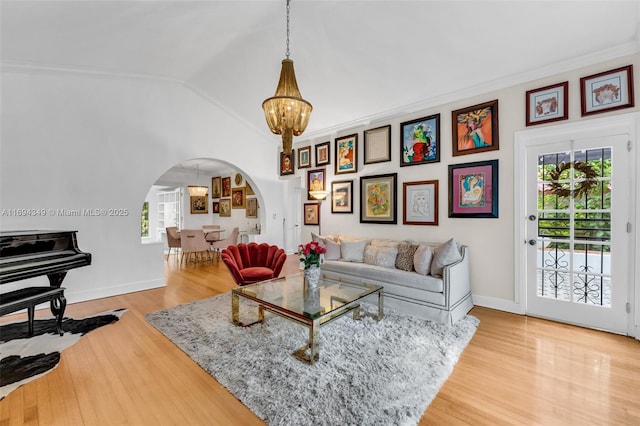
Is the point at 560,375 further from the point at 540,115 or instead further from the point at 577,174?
the point at 540,115

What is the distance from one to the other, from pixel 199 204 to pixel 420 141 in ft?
26.6

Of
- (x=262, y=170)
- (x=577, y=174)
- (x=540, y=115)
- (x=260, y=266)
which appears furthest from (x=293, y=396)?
(x=262, y=170)

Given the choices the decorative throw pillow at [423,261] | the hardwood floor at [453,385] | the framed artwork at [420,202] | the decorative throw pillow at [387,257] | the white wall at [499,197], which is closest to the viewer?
the hardwood floor at [453,385]

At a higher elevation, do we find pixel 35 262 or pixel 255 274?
pixel 35 262

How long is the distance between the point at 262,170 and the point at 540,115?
513 cm

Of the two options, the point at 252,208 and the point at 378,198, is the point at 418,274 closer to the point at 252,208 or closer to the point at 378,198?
the point at 378,198

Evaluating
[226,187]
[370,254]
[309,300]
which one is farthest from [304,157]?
[226,187]

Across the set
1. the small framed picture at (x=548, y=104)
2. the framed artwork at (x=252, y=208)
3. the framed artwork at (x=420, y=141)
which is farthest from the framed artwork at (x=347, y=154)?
the framed artwork at (x=252, y=208)

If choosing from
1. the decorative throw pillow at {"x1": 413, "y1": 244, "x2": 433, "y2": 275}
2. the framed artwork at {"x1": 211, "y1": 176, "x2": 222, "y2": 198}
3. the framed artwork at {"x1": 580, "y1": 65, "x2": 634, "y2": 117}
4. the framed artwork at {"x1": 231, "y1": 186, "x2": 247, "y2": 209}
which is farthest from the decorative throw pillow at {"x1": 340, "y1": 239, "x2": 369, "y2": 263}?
the framed artwork at {"x1": 211, "y1": 176, "x2": 222, "y2": 198}

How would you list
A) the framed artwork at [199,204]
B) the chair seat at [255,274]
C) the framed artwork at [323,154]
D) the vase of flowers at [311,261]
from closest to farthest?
1. the vase of flowers at [311,261]
2. the chair seat at [255,274]
3. the framed artwork at [323,154]
4. the framed artwork at [199,204]

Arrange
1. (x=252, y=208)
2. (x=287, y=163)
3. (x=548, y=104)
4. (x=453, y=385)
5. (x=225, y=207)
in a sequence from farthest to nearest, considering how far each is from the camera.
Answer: (x=225, y=207) → (x=252, y=208) → (x=287, y=163) → (x=548, y=104) → (x=453, y=385)

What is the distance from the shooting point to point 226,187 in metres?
9.69

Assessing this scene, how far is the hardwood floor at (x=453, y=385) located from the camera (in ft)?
5.83

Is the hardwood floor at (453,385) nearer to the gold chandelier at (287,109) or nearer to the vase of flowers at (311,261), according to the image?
the vase of flowers at (311,261)
